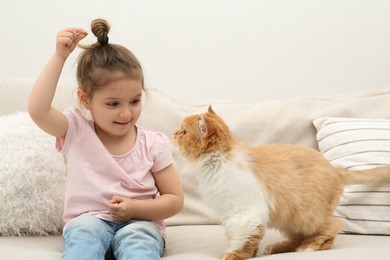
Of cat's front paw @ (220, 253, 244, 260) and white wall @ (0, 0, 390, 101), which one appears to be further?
white wall @ (0, 0, 390, 101)

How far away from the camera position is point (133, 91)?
59.4 inches

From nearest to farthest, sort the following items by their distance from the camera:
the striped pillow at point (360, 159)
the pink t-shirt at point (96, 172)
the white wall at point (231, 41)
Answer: the pink t-shirt at point (96, 172) → the striped pillow at point (360, 159) → the white wall at point (231, 41)

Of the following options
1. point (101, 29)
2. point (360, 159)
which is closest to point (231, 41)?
point (360, 159)

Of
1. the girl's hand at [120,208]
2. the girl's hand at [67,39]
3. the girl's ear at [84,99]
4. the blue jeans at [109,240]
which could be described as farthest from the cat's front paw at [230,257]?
the girl's hand at [67,39]

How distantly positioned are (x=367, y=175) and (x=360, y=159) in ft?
0.48

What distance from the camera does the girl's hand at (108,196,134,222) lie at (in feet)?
4.75

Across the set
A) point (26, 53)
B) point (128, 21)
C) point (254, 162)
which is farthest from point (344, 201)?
point (26, 53)

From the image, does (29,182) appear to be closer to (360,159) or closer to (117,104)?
(117,104)

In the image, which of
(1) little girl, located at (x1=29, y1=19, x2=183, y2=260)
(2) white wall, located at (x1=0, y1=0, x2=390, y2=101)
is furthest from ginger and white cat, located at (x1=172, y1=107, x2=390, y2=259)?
(2) white wall, located at (x1=0, y1=0, x2=390, y2=101)

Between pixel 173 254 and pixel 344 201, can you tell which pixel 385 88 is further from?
pixel 173 254

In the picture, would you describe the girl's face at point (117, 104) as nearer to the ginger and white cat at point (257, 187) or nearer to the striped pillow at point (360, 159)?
the ginger and white cat at point (257, 187)

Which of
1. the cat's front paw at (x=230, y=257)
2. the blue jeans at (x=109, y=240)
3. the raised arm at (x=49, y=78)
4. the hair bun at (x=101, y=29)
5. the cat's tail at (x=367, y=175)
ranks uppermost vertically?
the hair bun at (x=101, y=29)

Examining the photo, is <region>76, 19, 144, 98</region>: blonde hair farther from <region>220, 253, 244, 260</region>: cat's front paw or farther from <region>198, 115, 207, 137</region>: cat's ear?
<region>220, 253, 244, 260</region>: cat's front paw

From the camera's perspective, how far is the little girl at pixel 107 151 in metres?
1.44
